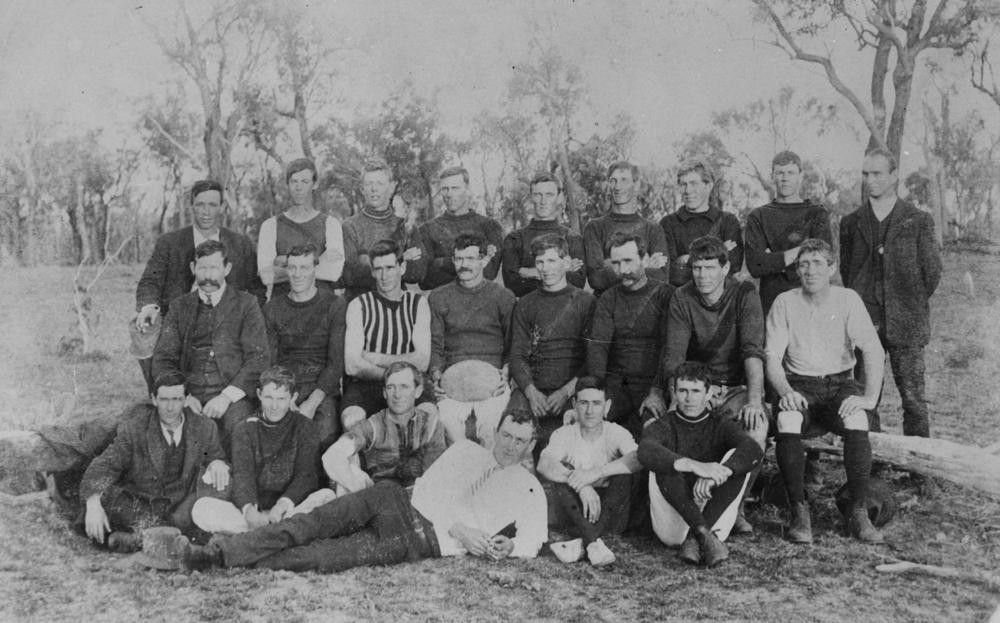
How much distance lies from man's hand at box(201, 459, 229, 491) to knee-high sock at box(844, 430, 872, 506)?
10.3 feet

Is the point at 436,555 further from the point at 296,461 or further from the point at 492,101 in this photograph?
the point at 492,101

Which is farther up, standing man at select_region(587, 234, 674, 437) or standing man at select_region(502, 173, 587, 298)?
standing man at select_region(502, 173, 587, 298)

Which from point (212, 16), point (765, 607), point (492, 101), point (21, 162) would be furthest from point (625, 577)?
point (21, 162)

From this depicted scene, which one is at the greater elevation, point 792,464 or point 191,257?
point 191,257

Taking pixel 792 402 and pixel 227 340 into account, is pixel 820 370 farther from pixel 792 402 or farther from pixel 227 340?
pixel 227 340

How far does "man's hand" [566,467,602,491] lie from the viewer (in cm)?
393

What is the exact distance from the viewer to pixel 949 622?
315 centimetres

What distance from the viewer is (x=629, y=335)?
4531 millimetres

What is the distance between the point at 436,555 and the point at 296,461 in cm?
84

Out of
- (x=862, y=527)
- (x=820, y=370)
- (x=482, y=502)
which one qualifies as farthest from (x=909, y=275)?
(x=482, y=502)

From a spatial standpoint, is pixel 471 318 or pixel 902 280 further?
pixel 471 318

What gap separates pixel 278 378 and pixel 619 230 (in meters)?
2.28

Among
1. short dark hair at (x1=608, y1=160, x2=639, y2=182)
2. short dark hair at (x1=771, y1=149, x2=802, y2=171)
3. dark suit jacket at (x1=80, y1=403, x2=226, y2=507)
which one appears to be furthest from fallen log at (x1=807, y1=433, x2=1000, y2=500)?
dark suit jacket at (x1=80, y1=403, x2=226, y2=507)

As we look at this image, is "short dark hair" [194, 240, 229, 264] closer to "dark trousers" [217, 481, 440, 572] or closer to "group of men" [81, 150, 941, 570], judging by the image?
"group of men" [81, 150, 941, 570]
